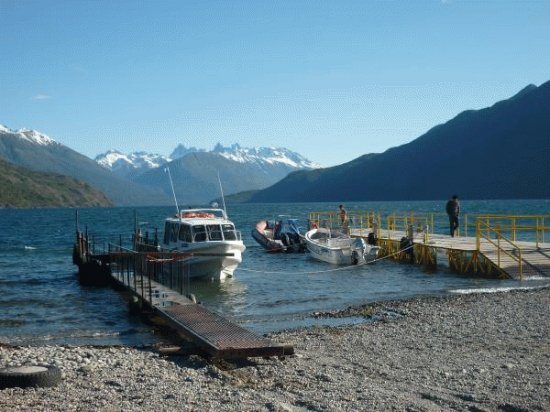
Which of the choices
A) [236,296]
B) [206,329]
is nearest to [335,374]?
[206,329]

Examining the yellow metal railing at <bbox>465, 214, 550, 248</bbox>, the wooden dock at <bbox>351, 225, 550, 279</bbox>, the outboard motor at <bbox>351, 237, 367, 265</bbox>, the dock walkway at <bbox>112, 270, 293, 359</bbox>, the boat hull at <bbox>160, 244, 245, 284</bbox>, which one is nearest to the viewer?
the dock walkway at <bbox>112, 270, 293, 359</bbox>

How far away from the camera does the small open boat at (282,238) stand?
157 ft

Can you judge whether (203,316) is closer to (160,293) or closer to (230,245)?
(160,293)

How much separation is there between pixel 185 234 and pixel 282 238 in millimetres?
19129

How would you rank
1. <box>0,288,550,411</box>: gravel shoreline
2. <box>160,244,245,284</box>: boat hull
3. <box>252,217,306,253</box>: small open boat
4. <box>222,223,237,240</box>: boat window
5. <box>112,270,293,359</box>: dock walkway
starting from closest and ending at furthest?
<box>0,288,550,411</box>: gravel shoreline
<box>112,270,293,359</box>: dock walkway
<box>160,244,245,284</box>: boat hull
<box>222,223,237,240</box>: boat window
<box>252,217,306,253</box>: small open boat

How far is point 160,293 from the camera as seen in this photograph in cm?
2153

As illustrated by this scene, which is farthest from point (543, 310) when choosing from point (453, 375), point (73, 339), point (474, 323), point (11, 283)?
point (11, 283)

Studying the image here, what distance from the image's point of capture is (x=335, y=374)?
1241 cm

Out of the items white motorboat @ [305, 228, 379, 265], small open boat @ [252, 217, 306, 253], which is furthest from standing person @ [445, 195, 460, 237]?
small open boat @ [252, 217, 306, 253]

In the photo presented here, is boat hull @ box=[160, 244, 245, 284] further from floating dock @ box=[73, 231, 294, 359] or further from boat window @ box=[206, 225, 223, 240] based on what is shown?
floating dock @ box=[73, 231, 294, 359]

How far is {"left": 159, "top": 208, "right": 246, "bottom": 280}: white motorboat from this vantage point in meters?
29.6

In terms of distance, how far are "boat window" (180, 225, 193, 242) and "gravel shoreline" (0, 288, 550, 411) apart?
1333 cm

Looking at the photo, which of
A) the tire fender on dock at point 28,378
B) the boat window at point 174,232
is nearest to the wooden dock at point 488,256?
the boat window at point 174,232

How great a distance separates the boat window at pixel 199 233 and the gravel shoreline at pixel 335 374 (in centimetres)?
1299
